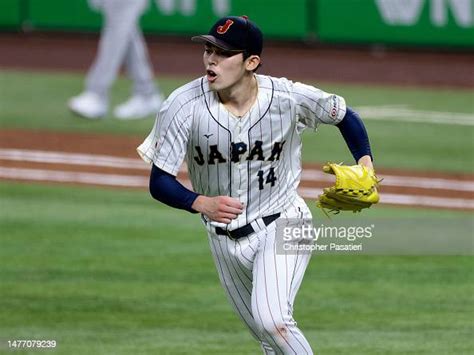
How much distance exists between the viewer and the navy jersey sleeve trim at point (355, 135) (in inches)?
279

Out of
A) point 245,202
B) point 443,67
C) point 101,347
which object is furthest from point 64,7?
point 245,202

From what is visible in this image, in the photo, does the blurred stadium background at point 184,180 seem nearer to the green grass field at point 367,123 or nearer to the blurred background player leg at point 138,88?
the green grass field at point 367,123

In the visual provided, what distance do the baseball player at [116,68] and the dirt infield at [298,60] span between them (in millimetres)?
3092

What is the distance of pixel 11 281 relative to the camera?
10.2 m

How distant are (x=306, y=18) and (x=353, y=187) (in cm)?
1515

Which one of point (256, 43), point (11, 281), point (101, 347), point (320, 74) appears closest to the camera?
point (256, 43)

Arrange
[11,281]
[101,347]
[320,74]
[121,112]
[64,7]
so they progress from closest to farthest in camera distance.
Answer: [101,347] → [11,281] → [121,112] → [320,74] → [64,7]

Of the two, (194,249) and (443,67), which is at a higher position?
(194,249)

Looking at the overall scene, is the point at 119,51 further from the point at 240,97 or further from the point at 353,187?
the point at 353,187

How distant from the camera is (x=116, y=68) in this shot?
55.8 ft

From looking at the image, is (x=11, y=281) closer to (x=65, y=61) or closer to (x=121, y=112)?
(x=121, y=112)

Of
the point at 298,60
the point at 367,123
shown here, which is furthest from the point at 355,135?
the point at 298,60

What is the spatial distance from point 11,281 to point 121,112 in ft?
23.7

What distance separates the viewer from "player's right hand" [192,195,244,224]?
6645 mm
